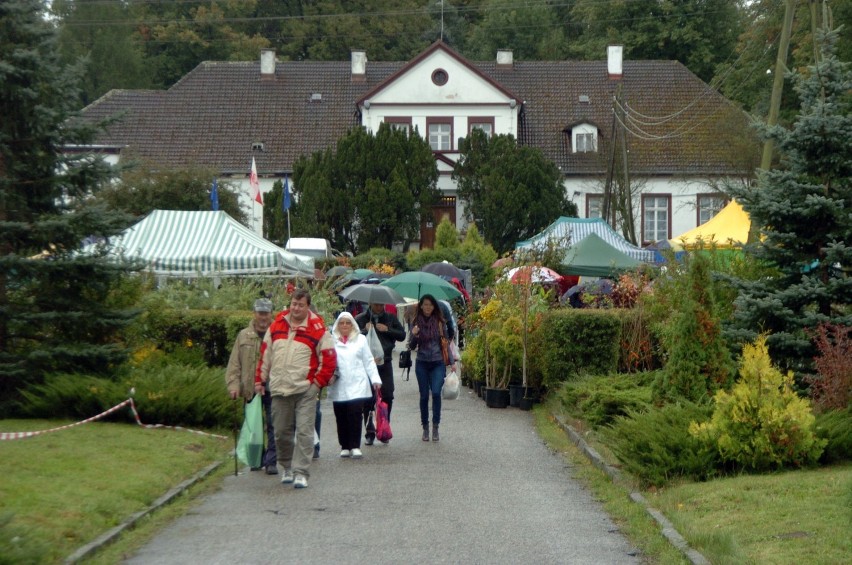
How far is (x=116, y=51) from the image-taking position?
74.7m

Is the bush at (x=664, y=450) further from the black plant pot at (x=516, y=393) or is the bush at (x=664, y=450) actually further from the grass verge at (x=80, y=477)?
the black plant pot at (x=516, y=393)

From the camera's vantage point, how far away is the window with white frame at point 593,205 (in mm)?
58781

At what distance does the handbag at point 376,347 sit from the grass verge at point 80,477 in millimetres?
2187

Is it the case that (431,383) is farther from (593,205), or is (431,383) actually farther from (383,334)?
(593,205)

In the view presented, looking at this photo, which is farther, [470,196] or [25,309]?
[470,196]

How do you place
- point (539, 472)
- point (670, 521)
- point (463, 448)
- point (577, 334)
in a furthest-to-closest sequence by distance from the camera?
point (577, 334), point (463, 448), point (539, 472), point (670, 521)

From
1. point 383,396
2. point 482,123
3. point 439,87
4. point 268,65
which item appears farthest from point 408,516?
point 268,65

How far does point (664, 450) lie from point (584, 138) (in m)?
48.9

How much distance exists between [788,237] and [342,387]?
20.0 feet

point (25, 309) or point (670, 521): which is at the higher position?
point (25, 309)

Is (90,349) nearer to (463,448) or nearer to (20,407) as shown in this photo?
(20,407)

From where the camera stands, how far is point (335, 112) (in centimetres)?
6219

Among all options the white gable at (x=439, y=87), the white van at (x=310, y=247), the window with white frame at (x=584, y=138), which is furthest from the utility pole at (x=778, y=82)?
the window with white frame at (x=584, y=138)

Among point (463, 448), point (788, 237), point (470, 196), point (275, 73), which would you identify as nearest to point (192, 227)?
point (463, 448)
